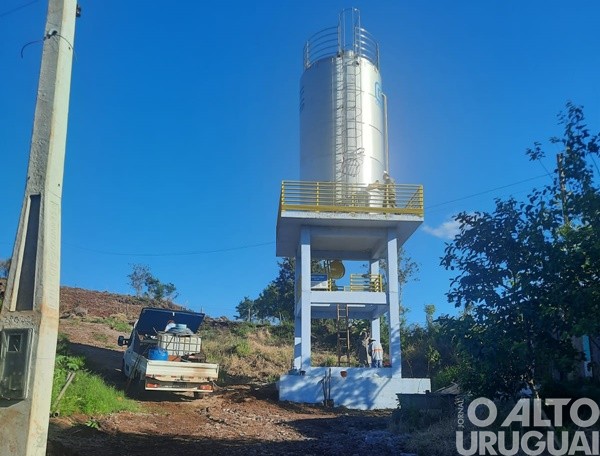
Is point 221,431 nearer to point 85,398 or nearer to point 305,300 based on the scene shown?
point 85,398

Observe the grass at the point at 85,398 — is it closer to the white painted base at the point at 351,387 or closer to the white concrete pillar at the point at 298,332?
the white painted base at the point at 351,387

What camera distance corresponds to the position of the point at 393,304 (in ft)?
68.7

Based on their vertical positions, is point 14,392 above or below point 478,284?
below

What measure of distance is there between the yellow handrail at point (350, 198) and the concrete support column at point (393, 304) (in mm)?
1122

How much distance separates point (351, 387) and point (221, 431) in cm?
866

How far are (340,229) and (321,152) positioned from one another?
10.7 feet

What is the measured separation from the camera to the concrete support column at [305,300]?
68.1 feet

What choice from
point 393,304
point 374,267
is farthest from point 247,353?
point 393,304

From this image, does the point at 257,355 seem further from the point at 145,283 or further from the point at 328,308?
the point at 145,283

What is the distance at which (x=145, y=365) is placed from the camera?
52.7 feet

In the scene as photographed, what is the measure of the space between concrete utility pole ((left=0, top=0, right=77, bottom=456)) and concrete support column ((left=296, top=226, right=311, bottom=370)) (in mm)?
15424

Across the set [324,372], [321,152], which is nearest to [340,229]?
[321,152]

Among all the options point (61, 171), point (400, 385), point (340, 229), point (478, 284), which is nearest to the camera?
point (61, 171)

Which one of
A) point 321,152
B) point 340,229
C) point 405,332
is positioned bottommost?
point 405,332
